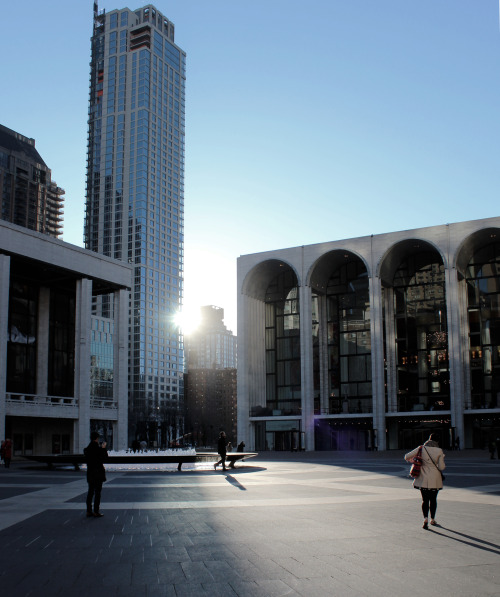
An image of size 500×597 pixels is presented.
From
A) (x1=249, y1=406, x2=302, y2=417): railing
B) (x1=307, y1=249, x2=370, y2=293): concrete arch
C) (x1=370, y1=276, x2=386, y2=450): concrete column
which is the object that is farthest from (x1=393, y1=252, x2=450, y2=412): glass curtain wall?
(x1=249, y1=406, x2=302, y2=417): railing

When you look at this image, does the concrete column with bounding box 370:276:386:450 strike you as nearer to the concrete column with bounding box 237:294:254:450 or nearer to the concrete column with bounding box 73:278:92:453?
the concrete column with bounding box 237:294:254:450

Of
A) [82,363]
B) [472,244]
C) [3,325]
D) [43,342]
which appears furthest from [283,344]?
[3,325]

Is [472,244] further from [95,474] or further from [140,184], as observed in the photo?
[140,184]

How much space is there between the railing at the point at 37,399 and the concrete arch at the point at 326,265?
2505cm

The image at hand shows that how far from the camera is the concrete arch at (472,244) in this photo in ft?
198

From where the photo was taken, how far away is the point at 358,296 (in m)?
69.2

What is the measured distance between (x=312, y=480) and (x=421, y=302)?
4284 cm

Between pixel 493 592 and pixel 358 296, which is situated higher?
pixel 358 296

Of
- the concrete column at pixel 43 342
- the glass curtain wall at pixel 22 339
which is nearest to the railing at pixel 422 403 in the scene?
the concrete column at pixel 43 342

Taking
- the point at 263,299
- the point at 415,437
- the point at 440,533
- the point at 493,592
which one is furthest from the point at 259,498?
the point at 263,299

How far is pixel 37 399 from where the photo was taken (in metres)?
58.1

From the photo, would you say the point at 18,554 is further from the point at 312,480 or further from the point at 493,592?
the point at 312,480

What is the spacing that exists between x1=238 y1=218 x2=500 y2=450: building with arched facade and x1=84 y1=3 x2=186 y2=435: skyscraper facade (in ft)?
308

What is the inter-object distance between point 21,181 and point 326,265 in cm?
11644
